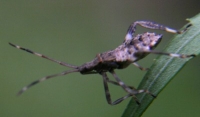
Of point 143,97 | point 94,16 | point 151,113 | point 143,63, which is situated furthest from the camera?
point 94,16

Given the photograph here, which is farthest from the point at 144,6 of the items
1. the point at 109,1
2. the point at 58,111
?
the point at 58,111

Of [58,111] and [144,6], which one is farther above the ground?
[144,6]

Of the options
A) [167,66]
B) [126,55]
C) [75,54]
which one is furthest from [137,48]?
[75,54]

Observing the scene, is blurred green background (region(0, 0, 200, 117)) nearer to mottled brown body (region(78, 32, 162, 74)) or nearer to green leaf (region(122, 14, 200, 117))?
mottled brown body (region(78, 32, 162, 74))

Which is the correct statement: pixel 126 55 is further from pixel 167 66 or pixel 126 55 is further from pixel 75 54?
pixel 75 54

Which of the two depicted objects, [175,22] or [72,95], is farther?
[175,22]

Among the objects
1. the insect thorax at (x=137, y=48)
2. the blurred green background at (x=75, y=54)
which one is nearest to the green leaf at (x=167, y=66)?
the insect thorax at (x=137, y=48)

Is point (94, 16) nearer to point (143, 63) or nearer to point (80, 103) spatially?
point (143, 63)

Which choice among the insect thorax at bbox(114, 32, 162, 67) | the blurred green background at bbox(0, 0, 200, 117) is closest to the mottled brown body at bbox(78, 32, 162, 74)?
the insect thorax at bbox(114, 32, 162, 67)
